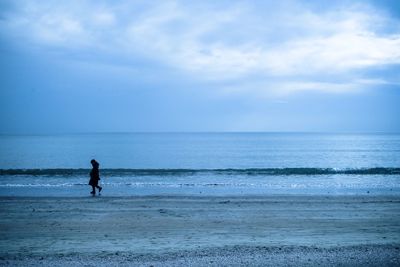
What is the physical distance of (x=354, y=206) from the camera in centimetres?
1400

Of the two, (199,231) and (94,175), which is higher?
(94,175)

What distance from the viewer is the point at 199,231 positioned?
387 inches

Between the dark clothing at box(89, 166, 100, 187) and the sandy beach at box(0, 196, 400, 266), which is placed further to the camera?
the dark clothing at box(89, 166, 100, 187)

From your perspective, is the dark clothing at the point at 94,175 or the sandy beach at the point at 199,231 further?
the dark clothing at the point at 94,175

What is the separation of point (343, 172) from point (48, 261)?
30.2 meters

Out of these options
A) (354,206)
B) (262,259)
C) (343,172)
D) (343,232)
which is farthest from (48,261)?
(343,172)

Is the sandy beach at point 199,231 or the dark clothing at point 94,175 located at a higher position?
the dark clothing at point 94,175

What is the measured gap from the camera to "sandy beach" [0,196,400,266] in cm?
698

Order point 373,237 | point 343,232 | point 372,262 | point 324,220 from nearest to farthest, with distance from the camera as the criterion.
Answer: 1. point 372,262
2. point 373,237
3. point 343,232
4. point 324,220

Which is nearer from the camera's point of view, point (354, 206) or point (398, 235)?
point (398, 235)

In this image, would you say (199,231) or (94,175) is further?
(94,175)

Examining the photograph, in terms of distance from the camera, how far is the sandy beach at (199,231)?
6.98 meters

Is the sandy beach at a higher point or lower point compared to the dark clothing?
lower

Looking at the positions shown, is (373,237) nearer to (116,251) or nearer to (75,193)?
(116,251)
